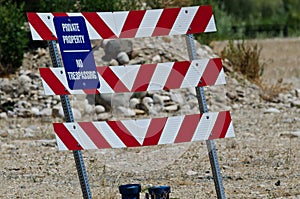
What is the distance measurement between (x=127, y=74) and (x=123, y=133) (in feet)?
1.55

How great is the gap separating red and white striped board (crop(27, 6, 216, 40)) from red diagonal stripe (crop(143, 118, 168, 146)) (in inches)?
28.5

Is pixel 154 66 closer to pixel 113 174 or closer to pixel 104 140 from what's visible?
pixel 104 140

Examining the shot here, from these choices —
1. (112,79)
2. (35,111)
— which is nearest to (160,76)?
(112,79)

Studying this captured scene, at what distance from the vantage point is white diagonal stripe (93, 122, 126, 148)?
6.30 m

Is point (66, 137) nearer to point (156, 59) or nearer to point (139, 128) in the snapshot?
point (139, 128)

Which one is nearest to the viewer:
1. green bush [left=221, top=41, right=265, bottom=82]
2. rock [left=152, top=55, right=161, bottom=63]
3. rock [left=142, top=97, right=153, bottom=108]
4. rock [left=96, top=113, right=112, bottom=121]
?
rock [left=96, top=113, right=112, bottom=121]

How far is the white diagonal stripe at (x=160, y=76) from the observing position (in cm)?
644

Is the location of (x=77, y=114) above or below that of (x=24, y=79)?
below

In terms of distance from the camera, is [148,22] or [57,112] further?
[57,112]

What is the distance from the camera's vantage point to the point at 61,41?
20.7 feet

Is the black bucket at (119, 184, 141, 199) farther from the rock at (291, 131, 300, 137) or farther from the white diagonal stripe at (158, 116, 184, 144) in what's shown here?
the rock at (291, 131, 300, 137)

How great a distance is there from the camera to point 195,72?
21.3 feet

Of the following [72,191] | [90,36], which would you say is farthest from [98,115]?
[90,36]

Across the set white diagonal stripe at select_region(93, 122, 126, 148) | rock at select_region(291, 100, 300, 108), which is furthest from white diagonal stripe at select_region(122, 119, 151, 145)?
rock at select_region(291, 100, 300, 108)
